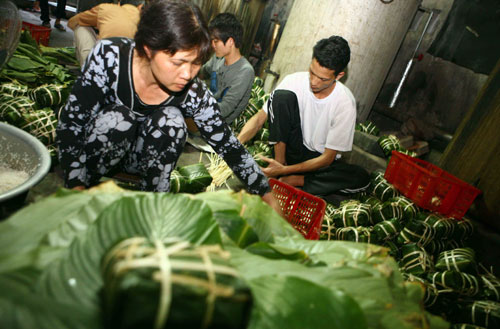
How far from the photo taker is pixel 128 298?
57 centimetres

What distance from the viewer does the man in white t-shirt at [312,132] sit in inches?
122

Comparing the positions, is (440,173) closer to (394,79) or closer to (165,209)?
(394,79)

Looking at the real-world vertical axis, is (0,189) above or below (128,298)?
below

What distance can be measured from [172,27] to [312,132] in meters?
2.16

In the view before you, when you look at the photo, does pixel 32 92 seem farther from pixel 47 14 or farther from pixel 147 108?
pixel 47 14

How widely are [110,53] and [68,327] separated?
1.62 metres

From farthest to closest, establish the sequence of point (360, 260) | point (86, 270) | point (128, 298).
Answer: point (360, 260), point (86, 270), point (128, 298)

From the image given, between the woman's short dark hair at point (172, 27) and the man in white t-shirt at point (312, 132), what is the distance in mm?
1513

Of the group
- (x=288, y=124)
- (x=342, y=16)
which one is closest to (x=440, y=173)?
(x=288, y=124)

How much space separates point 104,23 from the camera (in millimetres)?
3537

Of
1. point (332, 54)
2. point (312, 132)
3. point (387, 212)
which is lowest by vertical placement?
point (387, 212)

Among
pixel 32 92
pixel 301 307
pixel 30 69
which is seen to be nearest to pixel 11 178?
pixel 301 307

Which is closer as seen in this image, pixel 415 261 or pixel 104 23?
pixel 415 261

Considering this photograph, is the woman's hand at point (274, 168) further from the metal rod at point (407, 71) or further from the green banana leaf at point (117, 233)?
the metal rod at point (407, 71)
